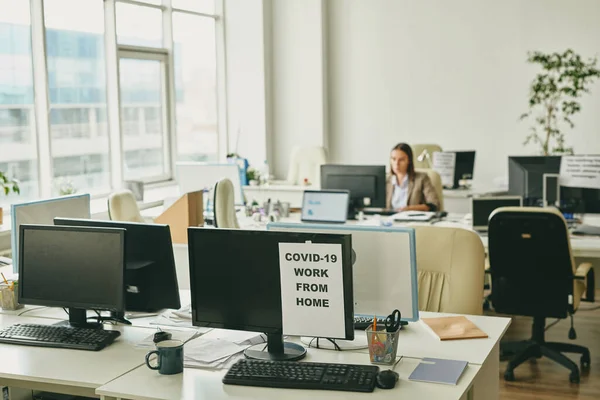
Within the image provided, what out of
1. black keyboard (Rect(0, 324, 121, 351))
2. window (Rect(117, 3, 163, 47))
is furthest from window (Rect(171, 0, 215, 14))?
black keyboard (Rect(0, 324, 121, 351))

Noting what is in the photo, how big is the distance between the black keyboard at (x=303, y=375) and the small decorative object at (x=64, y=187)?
394cm

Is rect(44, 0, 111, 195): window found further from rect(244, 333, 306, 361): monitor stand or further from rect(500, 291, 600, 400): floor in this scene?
rect(244, 333, 306, 361): monitor stand

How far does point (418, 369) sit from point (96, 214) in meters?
4.61

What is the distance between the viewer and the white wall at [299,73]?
920 cm

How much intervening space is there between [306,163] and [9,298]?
502 centimetres

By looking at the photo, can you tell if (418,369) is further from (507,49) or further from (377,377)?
(507,49)

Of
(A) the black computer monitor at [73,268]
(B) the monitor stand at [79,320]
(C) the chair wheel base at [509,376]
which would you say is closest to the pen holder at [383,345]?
(A) the black computer monitor at [73,268]

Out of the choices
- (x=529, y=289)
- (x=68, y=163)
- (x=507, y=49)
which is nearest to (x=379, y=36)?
(x=507, y=49)

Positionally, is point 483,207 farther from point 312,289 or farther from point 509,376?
point 312,289

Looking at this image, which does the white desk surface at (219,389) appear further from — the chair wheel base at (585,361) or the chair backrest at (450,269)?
the chair wheel base at (585,361)

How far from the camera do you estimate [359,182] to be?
617cm

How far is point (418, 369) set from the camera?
2637 millimetres

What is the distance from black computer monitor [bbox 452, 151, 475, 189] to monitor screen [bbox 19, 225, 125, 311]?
5.28 meters

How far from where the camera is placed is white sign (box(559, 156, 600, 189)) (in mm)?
5324
